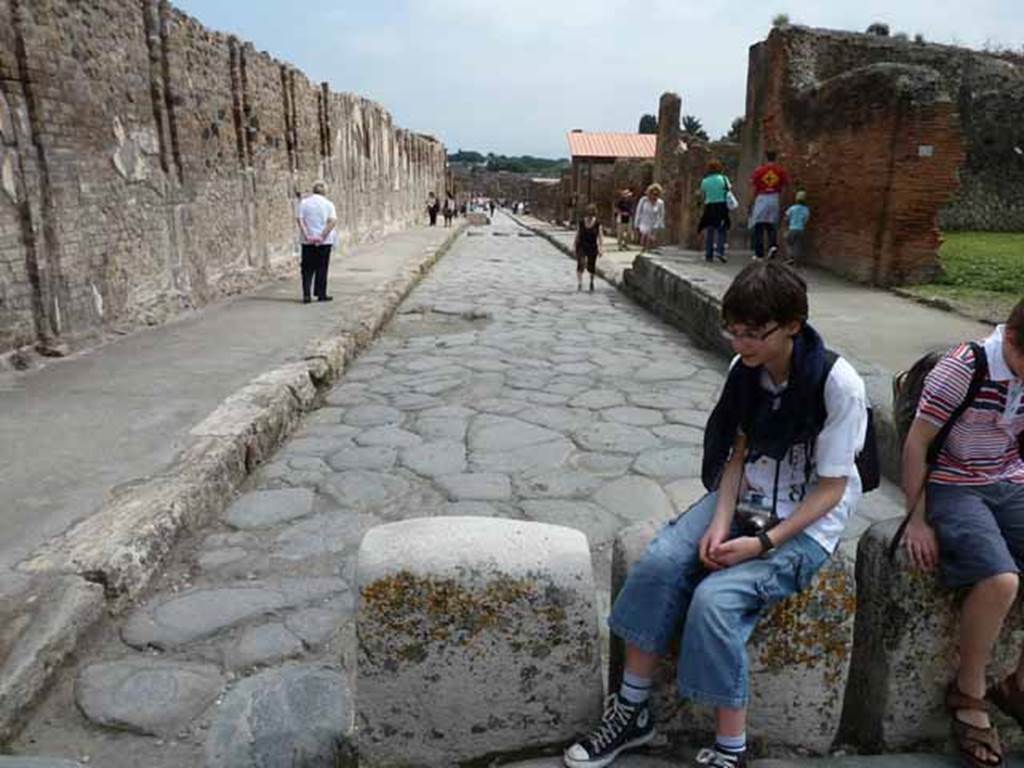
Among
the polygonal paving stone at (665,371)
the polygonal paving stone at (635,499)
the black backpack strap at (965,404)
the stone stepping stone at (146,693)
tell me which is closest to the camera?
the black backpack strap at (965,404)

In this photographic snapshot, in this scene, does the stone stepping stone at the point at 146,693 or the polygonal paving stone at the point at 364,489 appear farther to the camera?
the polygonal paving stone at the point at 364,489

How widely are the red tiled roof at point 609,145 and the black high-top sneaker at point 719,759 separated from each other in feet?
144

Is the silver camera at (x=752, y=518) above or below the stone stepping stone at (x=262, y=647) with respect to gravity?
above

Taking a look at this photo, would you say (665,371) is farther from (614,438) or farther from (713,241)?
(713,241)

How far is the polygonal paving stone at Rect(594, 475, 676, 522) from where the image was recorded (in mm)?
3496

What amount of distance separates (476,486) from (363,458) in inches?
28.8

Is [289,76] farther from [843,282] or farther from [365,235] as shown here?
[843,282]

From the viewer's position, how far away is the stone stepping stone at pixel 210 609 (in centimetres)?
251

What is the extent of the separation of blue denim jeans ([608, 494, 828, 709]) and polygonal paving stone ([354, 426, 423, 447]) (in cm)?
274

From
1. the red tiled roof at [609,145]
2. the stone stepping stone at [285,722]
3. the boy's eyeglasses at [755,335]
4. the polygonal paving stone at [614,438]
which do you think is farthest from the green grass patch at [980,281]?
the red tiled roof at [609,145]

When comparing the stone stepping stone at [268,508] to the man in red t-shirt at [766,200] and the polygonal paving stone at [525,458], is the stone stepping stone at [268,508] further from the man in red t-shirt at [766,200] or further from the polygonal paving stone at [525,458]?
the man in red t-shirt at [766,200]

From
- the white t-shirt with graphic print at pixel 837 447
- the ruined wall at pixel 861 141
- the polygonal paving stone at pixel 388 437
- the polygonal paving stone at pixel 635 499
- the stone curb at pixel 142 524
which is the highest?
the ruined wall at pixel 861 141

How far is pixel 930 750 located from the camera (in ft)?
6.07

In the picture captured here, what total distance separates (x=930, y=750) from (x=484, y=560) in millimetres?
1157
